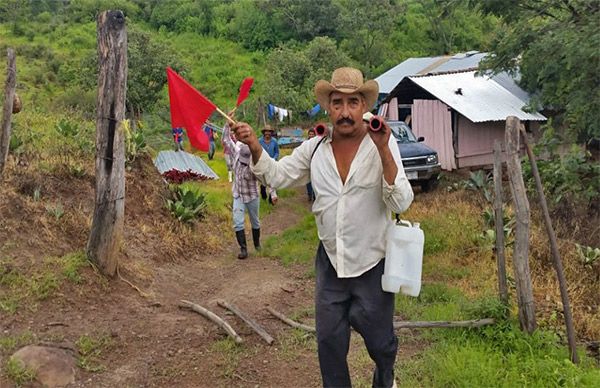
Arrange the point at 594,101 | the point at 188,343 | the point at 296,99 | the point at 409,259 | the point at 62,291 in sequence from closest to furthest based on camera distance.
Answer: the point at 409,259 < the point at 188,343 < the point at 62,291 < the point at 594,101 < the point at 296,99

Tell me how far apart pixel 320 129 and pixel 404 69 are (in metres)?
22.5

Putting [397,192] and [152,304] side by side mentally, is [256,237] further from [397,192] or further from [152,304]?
[397,192]

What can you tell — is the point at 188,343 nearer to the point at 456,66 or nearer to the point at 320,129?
the point at 320,129

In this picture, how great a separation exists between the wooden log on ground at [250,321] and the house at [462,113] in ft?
37.5

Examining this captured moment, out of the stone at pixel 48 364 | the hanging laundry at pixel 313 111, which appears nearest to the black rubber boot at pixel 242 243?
the stone at pixel 48 364

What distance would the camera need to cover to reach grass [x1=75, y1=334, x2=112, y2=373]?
152 inches

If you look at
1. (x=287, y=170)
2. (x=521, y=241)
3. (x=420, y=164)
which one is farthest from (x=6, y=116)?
(x=420, y=164)

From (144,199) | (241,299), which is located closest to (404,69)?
(144,199)

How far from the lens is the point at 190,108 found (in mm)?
3342

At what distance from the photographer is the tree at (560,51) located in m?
8.41

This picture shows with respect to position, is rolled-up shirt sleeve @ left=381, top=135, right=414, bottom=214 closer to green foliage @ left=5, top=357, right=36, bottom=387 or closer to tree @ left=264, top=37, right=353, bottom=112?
green foliage @ left=5, top=357, right=36, bottom=387

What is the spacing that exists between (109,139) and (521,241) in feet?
12.1

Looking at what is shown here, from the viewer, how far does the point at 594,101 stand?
8.48 m

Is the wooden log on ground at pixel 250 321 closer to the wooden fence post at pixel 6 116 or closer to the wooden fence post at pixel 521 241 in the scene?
the wooden fence post at pixel 521 241
